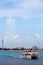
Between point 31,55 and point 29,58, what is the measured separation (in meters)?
2.22

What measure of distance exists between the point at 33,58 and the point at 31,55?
12.8ft

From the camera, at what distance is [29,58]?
145750mm

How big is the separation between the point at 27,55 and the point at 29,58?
2182mm

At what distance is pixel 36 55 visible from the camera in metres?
150

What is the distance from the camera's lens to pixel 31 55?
147m

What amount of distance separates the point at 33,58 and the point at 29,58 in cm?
513

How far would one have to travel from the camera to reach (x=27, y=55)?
147 m

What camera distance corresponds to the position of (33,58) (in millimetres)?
150375

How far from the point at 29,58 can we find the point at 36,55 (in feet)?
18.3

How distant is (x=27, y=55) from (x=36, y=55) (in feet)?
17.6

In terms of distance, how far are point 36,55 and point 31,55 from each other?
3.74 metres
